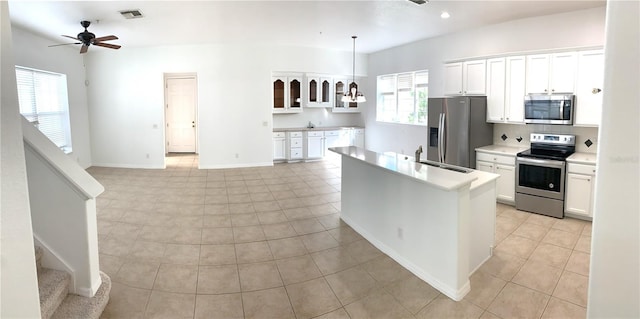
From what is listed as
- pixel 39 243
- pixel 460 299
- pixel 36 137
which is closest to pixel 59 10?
pixel 36 137

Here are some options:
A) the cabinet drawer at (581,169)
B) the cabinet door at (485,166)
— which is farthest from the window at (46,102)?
the cabinet drawer at (581,169)

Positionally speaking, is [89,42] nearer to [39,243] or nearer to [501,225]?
[39,243]

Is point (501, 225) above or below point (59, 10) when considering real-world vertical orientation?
below

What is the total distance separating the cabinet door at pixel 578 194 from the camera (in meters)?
4.26

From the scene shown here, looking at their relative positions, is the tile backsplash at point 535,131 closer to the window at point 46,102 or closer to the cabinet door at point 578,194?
the cabinet door at point 578,194

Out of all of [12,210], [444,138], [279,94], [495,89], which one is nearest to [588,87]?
[495,89]

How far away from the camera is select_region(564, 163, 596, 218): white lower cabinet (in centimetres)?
423

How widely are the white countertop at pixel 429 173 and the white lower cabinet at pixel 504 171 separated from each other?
6.57 feet

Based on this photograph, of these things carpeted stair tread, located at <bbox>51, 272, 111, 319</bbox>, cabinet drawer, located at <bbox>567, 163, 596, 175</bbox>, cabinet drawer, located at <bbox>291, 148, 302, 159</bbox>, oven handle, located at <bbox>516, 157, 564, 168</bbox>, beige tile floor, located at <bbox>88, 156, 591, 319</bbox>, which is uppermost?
oven handle, located at <bbox>516, 157, 564, 168</bbox>

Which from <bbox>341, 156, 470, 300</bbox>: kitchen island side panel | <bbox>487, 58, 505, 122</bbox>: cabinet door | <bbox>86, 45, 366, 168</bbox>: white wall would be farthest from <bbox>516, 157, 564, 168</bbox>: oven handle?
<bbox>86, 45, 366, 168</bbox>: white wall

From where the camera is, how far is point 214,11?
494cm

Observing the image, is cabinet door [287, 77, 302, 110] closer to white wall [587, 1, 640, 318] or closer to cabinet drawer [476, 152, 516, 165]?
cabinet drawer [476, 152, 516, 165]

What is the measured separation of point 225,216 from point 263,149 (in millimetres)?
3692

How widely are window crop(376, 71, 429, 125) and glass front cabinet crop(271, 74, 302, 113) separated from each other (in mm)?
2046
